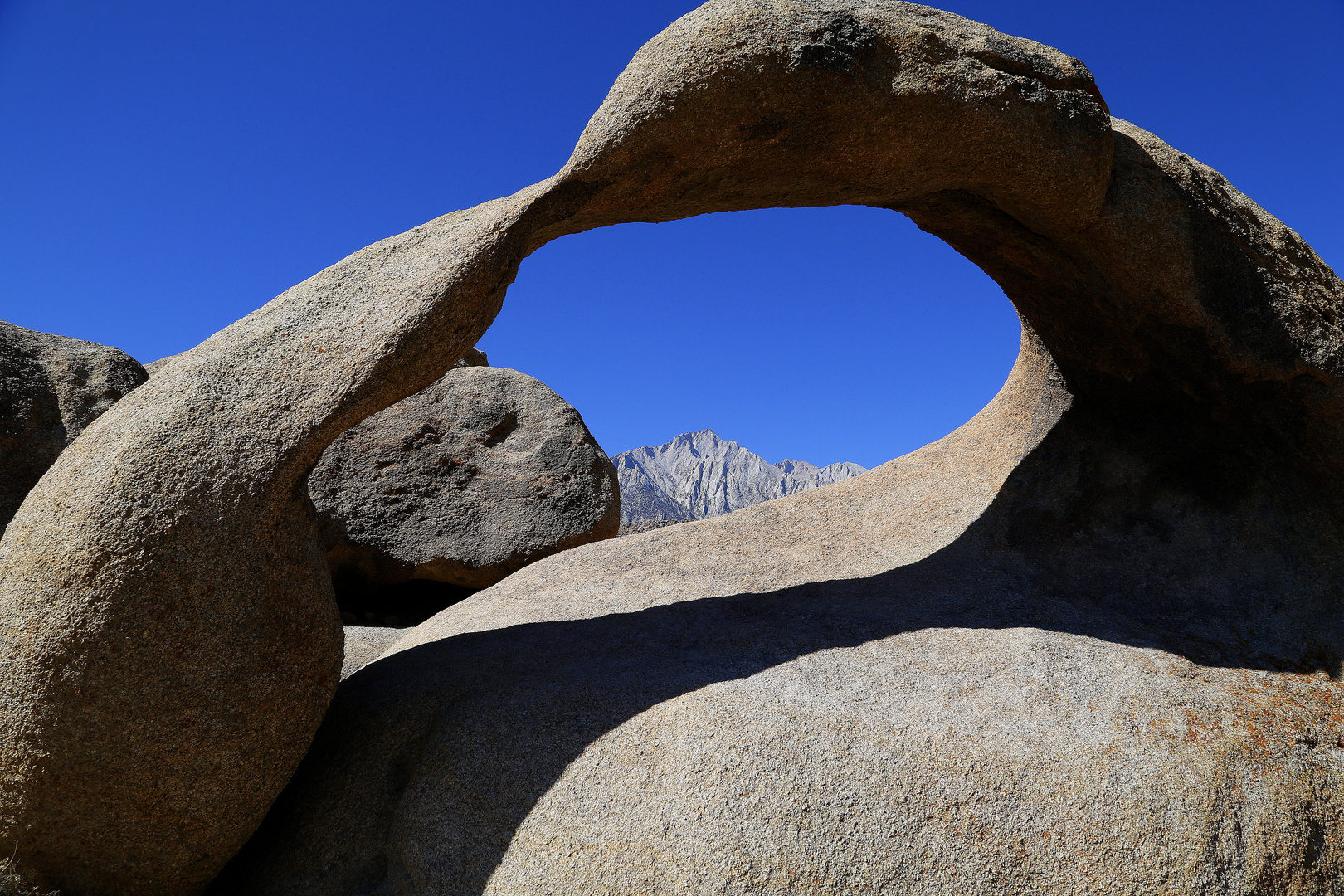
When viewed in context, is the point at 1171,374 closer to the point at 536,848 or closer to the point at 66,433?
the point at 536,848

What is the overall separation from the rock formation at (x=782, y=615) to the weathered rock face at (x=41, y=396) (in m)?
1.30

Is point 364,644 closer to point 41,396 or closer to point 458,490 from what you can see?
point 458,490

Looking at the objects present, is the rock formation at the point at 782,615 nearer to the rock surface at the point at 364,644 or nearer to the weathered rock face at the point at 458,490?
the rock surface at the point at 364,644

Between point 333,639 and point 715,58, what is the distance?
105 inches

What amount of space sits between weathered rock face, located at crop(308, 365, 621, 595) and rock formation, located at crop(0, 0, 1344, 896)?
134 cm

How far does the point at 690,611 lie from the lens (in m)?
4.20

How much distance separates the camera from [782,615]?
4.03 metres

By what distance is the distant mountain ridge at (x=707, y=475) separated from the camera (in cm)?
16425

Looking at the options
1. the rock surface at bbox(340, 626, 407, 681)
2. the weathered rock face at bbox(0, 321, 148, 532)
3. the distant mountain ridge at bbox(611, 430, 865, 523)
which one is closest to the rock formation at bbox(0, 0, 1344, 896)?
the rock surface at bbox(340, 626, 407, 681)

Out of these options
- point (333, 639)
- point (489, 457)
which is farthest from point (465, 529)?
point (333, 639)

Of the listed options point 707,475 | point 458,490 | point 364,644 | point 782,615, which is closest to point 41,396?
point 364,644

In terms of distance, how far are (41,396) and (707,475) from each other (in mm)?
177092

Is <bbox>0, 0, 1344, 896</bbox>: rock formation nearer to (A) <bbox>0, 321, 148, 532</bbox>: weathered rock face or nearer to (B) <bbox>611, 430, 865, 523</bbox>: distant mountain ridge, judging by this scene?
(A) <bbox>0, 321, 148, 532</bbox>: weathered rock face

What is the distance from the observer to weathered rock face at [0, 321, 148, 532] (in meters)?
3.89
